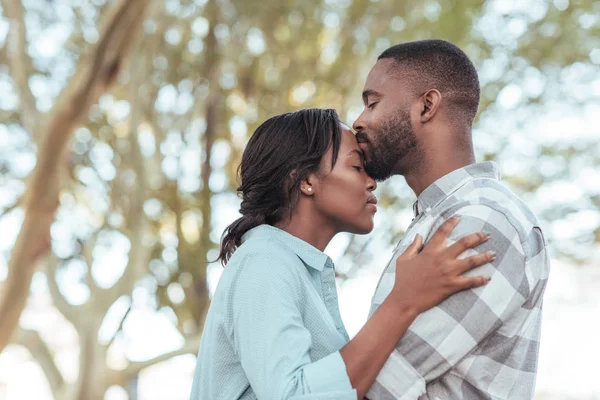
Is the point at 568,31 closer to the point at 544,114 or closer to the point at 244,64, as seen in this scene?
the point at 544,114

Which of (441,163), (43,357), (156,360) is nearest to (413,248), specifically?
(441,163)

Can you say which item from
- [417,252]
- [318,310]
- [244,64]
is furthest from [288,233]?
[244,64]

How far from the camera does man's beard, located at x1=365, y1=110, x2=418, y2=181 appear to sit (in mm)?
2375

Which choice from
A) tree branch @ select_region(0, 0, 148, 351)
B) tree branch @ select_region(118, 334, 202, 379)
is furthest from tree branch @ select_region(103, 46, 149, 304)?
tree branch @ select_region(0, 0, 148, 351)

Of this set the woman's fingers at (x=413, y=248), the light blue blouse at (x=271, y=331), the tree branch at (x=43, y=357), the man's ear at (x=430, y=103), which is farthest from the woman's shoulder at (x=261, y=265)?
the tree branch at (x=43, y=357)

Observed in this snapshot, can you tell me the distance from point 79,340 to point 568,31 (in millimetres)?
5773

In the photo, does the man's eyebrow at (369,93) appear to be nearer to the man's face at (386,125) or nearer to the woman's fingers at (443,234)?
the man's face at (386,125)

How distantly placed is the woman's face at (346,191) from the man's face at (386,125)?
34 millimetres

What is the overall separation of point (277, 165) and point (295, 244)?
245mm

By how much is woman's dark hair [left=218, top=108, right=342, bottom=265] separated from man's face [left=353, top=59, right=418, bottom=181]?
0.11m

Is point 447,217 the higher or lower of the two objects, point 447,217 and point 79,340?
the lower

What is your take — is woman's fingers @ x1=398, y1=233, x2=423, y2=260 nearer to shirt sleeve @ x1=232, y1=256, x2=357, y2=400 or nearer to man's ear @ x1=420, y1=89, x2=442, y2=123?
shirt sleeve @ x1=232, y1=256, x2=357, y2=400

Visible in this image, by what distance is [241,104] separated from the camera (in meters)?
9.62

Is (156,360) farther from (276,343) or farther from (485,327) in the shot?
(485,327)
